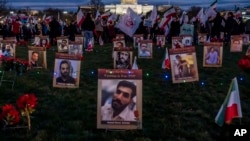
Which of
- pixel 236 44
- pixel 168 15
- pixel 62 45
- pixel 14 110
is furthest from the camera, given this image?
pixel 168 15

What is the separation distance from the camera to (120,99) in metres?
7.50

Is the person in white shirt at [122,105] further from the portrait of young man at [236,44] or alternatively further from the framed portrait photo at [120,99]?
the portrait of young man at [236,44]

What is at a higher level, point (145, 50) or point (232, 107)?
point (145, 50)

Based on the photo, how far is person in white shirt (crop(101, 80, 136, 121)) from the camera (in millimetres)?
7504

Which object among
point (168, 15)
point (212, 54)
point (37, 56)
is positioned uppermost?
point (168, 15)

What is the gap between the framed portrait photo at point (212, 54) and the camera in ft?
50.2

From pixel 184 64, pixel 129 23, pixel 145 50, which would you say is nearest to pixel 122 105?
pixel 184 64

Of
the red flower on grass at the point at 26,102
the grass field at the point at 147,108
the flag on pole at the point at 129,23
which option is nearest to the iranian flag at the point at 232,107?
the grass field at the point at 147,108

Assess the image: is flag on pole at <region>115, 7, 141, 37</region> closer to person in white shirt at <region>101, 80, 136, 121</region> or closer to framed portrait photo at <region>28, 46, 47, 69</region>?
framed portrait photo at <region>28, 46, 47, 69</region>

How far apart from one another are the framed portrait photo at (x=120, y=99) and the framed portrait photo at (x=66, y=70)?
12.6ft

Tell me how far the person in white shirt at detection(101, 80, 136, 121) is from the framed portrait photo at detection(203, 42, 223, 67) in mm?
8161

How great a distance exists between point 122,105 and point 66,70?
4.18 m

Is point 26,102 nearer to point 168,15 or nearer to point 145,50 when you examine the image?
point 145,50

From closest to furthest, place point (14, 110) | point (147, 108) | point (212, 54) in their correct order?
point (14, 110), point (147, 108), point (212, 54)
